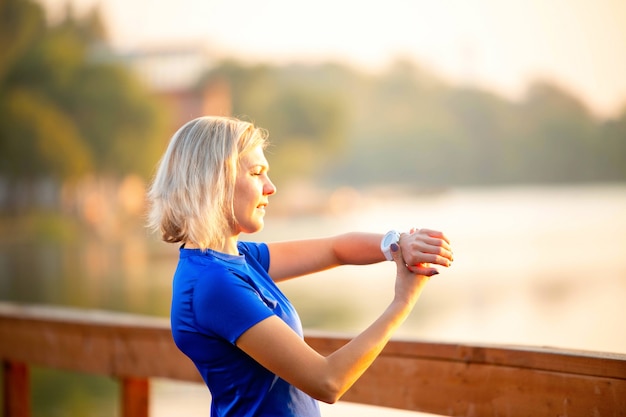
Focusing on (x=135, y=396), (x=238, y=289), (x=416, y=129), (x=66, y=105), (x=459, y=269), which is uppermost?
(x=66, y=105)

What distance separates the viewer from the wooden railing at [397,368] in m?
1.24

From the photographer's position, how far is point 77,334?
2057 millimetres

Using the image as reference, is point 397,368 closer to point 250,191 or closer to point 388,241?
point 388,241

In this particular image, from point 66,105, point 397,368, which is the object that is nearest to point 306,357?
point 397,368

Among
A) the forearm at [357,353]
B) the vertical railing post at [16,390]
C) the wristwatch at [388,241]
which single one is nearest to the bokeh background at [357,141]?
the vertical railing post at [16,390]

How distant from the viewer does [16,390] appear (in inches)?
88.7

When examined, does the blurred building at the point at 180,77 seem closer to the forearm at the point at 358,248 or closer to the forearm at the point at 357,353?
the forearm at the point at 358,248

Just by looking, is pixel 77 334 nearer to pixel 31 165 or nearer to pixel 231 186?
pixel 231 186

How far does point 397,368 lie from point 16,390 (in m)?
1.25

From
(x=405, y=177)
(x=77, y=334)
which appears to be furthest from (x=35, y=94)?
(x=77, y=334)

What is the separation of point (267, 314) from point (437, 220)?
381 inches

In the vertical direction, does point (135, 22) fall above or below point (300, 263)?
above

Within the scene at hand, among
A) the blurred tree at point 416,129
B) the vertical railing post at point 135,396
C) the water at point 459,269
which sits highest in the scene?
the blurred tree at point 416,129

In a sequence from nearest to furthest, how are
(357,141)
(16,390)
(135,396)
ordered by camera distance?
(135,396) < (16,390) < (357,141)
